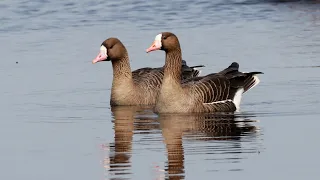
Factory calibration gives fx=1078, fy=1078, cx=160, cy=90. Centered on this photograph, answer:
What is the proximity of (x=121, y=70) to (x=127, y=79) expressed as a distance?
0.60ft

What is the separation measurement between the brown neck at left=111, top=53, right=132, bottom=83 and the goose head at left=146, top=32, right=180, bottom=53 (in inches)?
61.8

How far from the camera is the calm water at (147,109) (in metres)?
11.8

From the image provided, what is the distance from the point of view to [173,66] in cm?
1628

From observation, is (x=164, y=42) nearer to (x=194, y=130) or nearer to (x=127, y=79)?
(x=127, y=79)

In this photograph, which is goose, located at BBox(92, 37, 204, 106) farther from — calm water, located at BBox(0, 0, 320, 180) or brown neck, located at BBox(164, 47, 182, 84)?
brown neck, located at BBox(164, 47, 182, 84)

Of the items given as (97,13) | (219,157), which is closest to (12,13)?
(97,13)

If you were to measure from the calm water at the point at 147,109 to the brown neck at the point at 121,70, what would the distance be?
1.43 feet

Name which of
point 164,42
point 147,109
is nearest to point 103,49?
point 147,109

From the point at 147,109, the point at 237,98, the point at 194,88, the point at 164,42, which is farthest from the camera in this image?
the point at 147,109

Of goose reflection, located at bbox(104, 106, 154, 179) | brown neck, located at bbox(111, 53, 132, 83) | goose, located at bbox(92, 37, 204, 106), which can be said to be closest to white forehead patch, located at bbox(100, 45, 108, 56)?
goose, located at bbox(92, 37, 204, 106)

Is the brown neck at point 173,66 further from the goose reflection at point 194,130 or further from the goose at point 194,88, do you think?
the goose reflection at point 194,130

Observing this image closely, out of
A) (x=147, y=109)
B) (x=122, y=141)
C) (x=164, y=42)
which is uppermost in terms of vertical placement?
(x=164, y=42)

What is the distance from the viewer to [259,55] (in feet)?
66.4

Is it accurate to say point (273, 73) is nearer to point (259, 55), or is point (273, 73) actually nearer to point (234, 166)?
point (259, 55)
